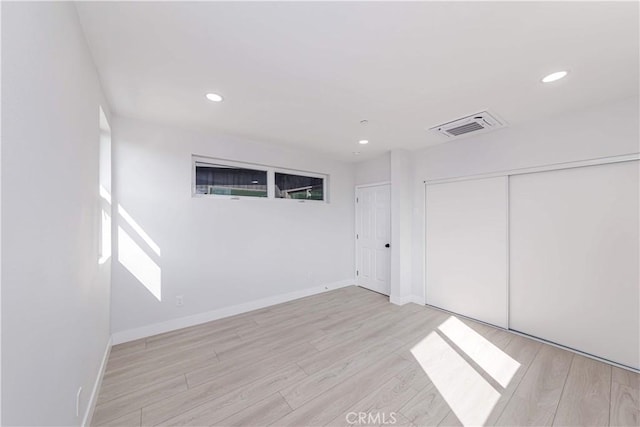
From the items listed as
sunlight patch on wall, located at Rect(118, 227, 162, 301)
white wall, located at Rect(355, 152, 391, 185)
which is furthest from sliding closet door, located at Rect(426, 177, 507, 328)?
sunlight patch on wall, located at Rect(118, 227, 162, 301)

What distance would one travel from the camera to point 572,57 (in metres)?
1.68

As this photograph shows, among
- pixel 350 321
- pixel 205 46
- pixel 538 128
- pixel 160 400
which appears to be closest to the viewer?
pixel 205 46

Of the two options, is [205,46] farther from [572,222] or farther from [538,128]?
[572,222]

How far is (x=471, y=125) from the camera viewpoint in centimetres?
283

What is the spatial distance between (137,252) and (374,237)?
3.56 meters

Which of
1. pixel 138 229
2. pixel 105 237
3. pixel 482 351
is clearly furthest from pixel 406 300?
pixel 105 237

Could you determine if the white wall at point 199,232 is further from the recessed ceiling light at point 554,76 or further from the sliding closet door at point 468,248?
the recessed ceiling light at point 554,76

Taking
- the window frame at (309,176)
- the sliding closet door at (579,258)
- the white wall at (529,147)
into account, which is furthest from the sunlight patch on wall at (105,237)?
the sliding closet door at (579,258)

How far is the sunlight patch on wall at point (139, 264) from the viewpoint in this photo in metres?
2.65

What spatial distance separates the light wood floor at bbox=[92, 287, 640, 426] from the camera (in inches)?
66.4

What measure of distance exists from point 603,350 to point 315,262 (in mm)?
3447

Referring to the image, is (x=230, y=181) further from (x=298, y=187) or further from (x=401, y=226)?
(x=401, y=226)

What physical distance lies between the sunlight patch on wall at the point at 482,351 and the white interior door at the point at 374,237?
1.33 meters

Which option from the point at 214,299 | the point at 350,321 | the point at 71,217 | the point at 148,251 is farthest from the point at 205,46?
the point at 350,321
